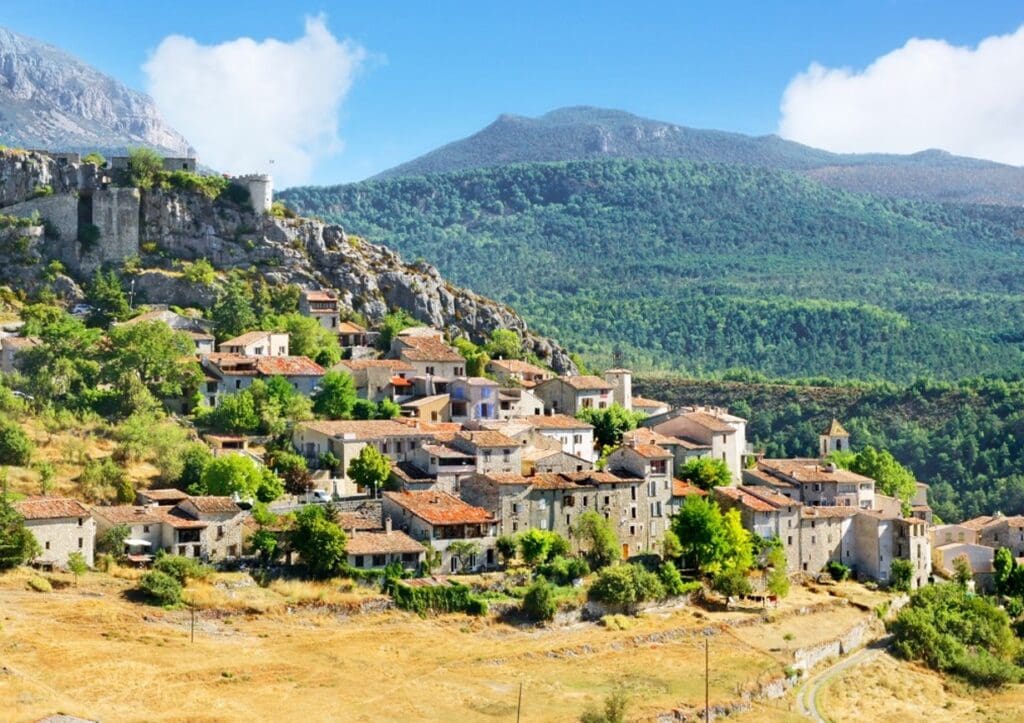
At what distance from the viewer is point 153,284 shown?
109750 mm

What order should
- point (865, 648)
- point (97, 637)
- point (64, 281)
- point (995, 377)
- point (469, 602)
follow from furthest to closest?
point (995, 377) < point (64, 281) < point (865, 648) < point (469, 602) < point (97, 637)

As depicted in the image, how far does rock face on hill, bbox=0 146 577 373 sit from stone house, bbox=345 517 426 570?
123 ft

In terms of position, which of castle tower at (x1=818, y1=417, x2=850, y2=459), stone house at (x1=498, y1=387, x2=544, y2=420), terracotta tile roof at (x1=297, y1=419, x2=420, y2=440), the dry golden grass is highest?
stone house at (x1=498, y1=387, x2=544, y2=420)

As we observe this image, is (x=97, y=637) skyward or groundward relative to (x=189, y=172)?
groundward

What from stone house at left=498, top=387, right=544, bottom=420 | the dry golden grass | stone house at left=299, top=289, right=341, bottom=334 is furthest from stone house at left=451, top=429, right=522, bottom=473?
stone house at left=299, top=289, right=341, bottom=334

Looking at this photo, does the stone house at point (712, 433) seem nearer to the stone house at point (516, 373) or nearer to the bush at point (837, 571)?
the bush at point (837, 571)

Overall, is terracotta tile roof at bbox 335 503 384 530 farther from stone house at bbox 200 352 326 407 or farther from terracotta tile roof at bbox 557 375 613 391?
terracotta tile roof at bbox 557 375 613 391

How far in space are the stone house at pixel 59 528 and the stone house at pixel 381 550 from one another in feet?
39.7

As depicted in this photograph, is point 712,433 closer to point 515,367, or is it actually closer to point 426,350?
point 515,367

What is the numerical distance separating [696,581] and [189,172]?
54.7 meters

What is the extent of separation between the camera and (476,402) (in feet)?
317

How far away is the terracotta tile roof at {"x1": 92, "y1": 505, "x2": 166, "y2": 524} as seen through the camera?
73625 millimetres

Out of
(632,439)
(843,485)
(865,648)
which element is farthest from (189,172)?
(865,648)

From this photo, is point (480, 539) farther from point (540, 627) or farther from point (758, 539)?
point (758, 539)
